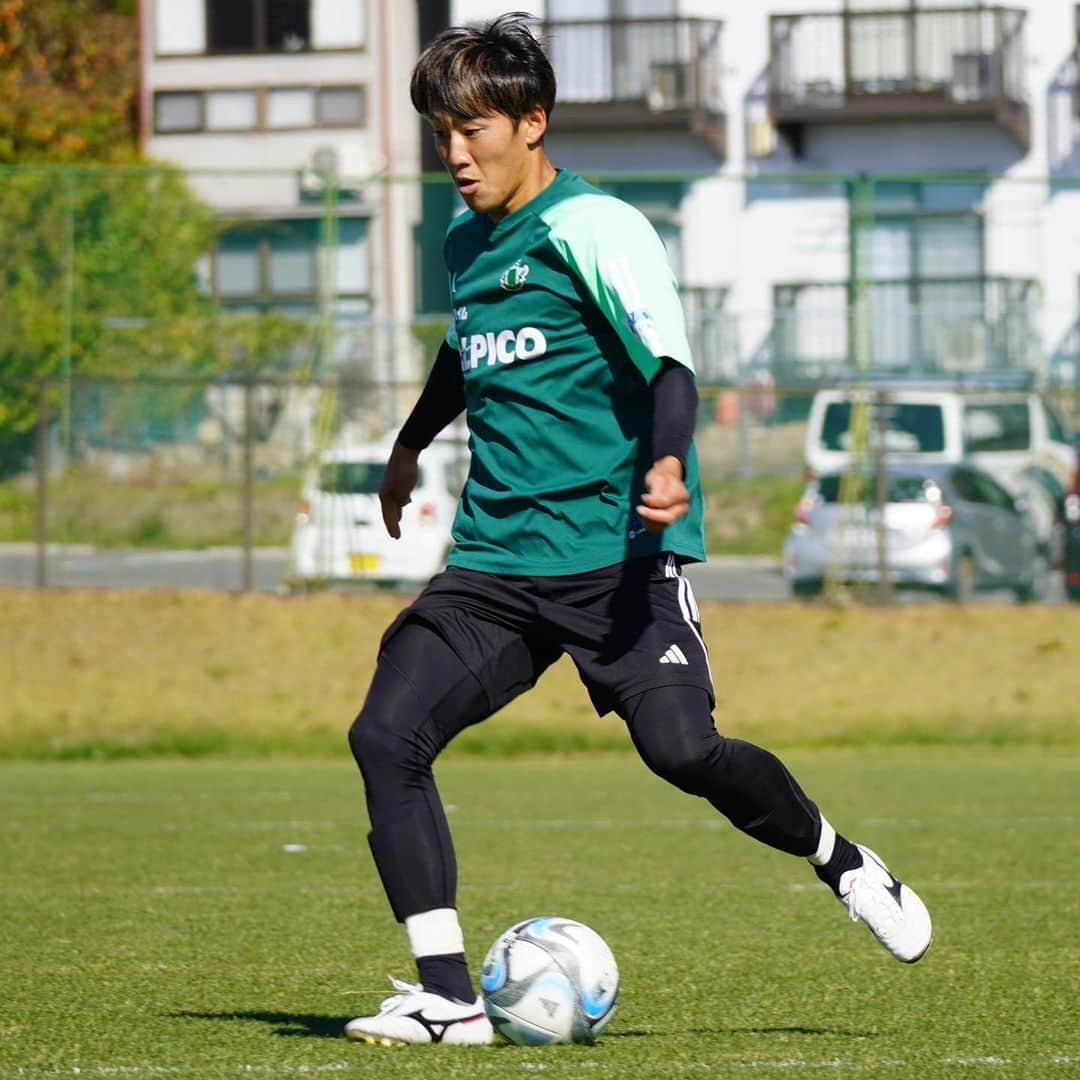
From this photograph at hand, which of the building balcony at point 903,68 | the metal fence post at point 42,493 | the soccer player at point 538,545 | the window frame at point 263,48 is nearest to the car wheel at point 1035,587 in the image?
the metal fence post at point 42,493

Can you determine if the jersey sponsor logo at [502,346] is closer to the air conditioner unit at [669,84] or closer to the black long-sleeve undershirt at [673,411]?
the black long-sleeve undershirt at [673,411]

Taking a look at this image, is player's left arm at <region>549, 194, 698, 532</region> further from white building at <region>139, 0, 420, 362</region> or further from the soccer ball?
white building at <region>139, 0, 420, 362</region>

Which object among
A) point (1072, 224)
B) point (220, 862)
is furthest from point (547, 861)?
point (1072, 224)

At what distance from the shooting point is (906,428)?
55.3 feet

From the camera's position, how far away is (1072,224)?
709 inches

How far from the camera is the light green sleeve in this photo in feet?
15.0

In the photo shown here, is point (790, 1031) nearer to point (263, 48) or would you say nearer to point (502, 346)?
point (502, 346)

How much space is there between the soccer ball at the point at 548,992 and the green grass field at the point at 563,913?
0.08m

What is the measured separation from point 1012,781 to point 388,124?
24333mm

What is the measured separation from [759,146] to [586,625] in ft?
85.0

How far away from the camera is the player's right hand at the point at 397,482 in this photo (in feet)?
17.2

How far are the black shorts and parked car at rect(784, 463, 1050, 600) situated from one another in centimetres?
1199

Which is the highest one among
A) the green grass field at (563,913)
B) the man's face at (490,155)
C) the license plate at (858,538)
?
the man's face at (490,155)

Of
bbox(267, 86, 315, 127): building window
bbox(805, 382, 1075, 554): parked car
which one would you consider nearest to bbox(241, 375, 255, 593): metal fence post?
bbox(805, 382, 1075, 554): parked car
